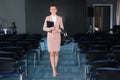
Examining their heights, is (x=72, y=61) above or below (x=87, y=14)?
below

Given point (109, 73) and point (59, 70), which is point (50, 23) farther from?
point (109, 73)

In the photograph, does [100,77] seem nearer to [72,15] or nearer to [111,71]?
[111,71]

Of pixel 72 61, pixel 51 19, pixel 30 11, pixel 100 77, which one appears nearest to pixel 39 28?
pixel 30 11

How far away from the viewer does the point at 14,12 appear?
20.4 meters

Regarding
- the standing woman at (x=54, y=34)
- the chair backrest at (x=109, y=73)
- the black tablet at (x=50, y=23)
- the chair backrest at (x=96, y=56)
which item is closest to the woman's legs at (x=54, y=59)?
the standing woman at (x=54, y=34)

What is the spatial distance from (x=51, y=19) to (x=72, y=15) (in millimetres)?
15153

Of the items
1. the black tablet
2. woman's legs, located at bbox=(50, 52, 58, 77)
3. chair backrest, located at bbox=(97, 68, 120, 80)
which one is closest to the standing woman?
woman's legs, located at bbox=(50, 52, 58, 77)

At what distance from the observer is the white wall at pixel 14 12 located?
20.3m

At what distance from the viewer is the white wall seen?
2030 cm

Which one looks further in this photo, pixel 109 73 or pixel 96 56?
pixel 96 56

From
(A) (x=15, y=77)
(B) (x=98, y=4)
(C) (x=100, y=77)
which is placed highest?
(B) (x=98, y=4)

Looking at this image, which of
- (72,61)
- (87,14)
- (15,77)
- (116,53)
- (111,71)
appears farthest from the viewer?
(87,14)

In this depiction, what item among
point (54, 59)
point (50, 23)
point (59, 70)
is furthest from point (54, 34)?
point (59, 70)

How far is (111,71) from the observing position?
152 inches
